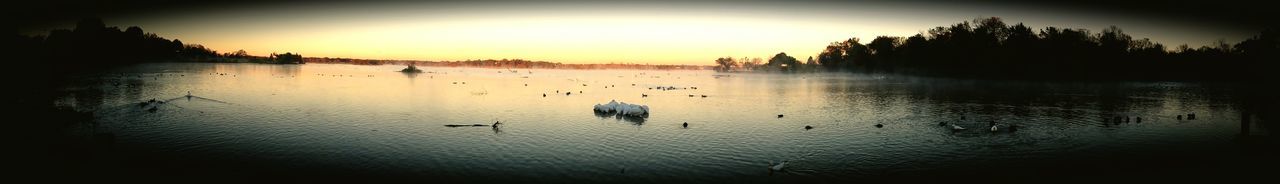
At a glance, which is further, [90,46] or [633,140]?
[90,46]

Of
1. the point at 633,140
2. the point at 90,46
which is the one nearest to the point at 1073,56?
the point at 633,140

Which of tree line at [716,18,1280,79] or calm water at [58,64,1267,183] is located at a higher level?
tree line at [716,18,1280,79]

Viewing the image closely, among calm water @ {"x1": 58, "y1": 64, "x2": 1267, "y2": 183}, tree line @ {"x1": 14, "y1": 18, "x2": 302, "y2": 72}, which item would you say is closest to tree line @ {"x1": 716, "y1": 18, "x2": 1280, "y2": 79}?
calm water @ {"x1": 58, "y1": 64, "x2": 1267, "y2": 183}

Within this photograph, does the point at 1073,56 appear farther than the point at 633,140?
Yes

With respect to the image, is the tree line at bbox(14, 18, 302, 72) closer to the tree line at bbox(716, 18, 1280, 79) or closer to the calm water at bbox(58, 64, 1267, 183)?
the calm water at bbox(58, 64, 1267, 183)

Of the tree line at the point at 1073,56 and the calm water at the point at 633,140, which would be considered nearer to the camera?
A: the calm water at the point at 633,140

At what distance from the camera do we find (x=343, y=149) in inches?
1036

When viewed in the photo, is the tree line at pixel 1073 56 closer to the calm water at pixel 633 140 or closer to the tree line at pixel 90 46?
the calm water at pixel 633 140

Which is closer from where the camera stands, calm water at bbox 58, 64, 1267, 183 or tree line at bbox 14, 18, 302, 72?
calm water at bbox 58, 64, 1267, 183

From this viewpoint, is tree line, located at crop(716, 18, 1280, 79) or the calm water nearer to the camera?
the calm water

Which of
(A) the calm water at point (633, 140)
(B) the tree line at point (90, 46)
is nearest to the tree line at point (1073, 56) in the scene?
(A) the calm water at point (633, 140)

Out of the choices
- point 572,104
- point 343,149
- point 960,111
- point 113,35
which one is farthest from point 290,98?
point 113,35

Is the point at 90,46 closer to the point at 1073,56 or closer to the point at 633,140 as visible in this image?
the point at 633,140

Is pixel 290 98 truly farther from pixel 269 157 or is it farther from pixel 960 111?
pixel 960 111
